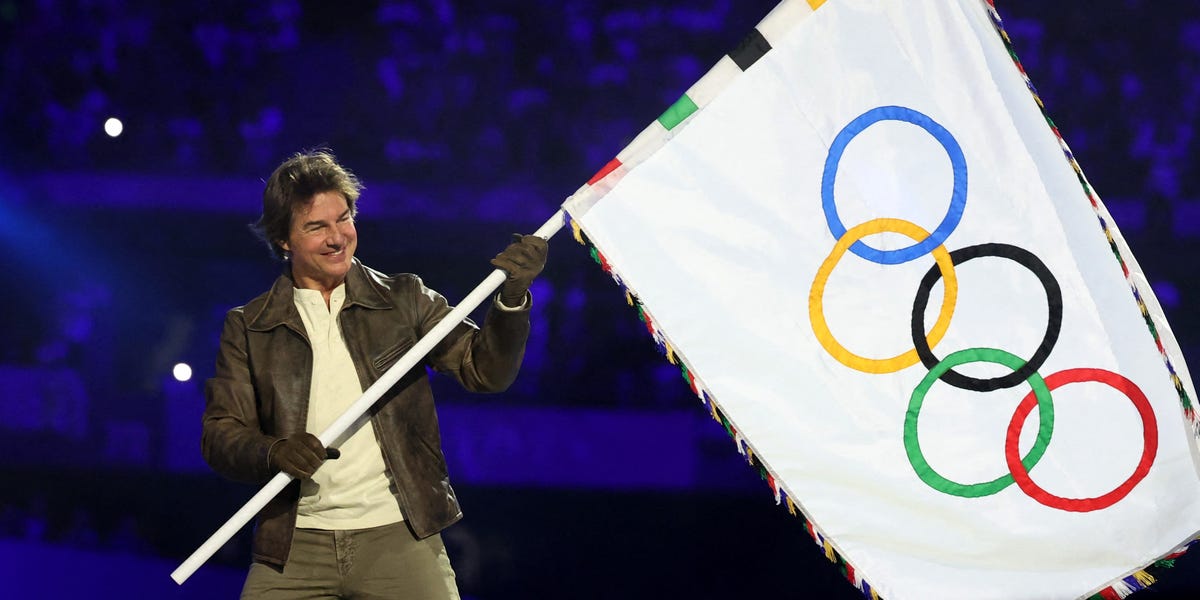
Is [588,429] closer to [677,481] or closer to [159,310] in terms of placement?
[677,481]

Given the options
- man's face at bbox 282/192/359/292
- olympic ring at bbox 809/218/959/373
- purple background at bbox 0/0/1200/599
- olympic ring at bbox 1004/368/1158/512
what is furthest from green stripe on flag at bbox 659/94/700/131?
purple background at bbox 0/0/1200/599

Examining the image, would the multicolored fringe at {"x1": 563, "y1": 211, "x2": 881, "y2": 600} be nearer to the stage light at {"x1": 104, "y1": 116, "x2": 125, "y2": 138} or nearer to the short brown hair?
the short brown hair

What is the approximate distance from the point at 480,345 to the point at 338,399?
27cm

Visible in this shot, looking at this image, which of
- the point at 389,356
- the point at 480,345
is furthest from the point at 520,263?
the point at 389,356

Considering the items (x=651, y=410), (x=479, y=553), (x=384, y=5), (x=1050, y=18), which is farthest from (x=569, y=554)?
(x=1050, y=18)

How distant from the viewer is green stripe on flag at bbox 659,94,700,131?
7.08 ft

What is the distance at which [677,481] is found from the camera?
3.56 metres

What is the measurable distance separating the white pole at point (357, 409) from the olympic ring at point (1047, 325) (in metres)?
0.65

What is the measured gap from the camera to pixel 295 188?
7.55 feet

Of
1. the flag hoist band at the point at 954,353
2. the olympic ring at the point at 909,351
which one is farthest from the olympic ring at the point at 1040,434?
the olympic ring at the point at 909,351

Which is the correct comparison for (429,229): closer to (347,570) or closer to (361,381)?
(361,381)

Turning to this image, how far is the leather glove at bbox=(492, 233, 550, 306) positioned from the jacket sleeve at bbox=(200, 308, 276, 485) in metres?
0.47

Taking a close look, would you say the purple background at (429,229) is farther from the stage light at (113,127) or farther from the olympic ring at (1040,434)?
the olympic ring at (1040,434)

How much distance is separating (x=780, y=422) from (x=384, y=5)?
2.05 metres
